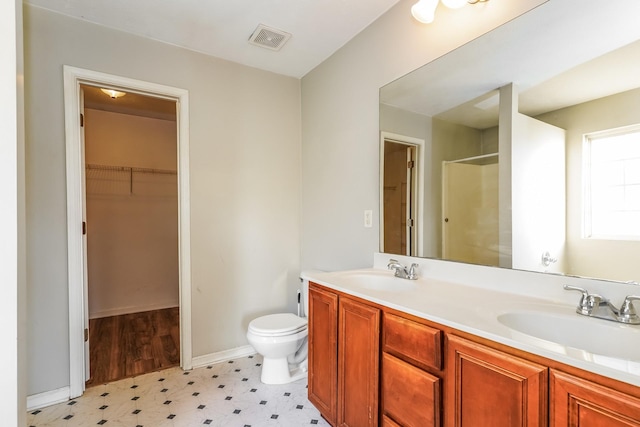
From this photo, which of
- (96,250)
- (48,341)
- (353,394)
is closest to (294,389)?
(353,394)

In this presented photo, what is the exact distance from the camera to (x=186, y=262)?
2.33 metres

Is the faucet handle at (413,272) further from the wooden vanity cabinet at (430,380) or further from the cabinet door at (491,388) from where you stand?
the cabinet door at (491,388)

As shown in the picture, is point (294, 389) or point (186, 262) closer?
point (294, 389)

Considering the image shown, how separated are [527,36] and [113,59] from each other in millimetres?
2489

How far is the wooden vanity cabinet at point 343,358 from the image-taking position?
1.31 m

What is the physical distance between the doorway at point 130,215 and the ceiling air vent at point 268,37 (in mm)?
1555

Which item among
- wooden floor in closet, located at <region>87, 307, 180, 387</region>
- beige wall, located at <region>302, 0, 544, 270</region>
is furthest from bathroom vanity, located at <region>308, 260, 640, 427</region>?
wooden floor in closet, located at <region>87, 307, 180, 387</region>

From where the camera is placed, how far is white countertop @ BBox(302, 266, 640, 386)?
27.8 inches

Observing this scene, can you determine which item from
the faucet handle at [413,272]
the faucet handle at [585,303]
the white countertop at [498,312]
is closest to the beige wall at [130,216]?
the white countertop at [498,312]

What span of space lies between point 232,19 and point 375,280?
1.92 metres

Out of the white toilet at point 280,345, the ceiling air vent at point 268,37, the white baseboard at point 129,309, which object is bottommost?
the white baseboard at point 129,309

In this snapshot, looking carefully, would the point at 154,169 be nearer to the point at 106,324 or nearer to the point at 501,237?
the point at 106,324

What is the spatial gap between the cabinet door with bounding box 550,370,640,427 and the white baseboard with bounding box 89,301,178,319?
13.5 feet
